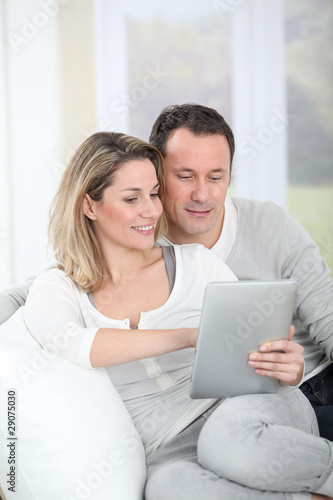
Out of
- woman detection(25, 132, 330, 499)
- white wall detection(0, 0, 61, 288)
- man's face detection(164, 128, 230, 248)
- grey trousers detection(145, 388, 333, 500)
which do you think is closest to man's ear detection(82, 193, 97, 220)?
woman detection(25, 132, 330, 499)

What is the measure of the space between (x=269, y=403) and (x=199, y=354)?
0.75 ft

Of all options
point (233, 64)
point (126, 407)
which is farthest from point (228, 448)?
point (233, 64)

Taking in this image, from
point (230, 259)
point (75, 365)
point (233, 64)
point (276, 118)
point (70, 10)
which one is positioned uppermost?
point (70, 10)

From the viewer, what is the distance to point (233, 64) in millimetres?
3652

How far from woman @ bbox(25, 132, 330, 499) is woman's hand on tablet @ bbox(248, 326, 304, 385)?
23 centimetres

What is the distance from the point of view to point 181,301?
166 centimetres

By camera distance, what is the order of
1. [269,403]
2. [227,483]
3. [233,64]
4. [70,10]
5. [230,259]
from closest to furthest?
[227,483] < [269,403] < [230,259] < [70,10] < [233,64]

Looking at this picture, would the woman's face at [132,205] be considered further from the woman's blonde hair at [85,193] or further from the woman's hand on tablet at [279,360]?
the woman's hand on tablet at [279,360]

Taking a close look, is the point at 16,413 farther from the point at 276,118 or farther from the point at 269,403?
the point at 276,118

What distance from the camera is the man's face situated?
6.11 ft

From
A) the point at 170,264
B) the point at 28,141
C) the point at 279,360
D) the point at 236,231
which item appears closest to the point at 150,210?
the point at 170,264

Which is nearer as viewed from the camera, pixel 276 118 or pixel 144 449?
pixel 144 449

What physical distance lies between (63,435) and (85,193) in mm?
670

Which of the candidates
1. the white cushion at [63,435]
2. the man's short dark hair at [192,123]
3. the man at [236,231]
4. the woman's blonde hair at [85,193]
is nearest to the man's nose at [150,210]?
the woman's blonde hair at [85,193]
